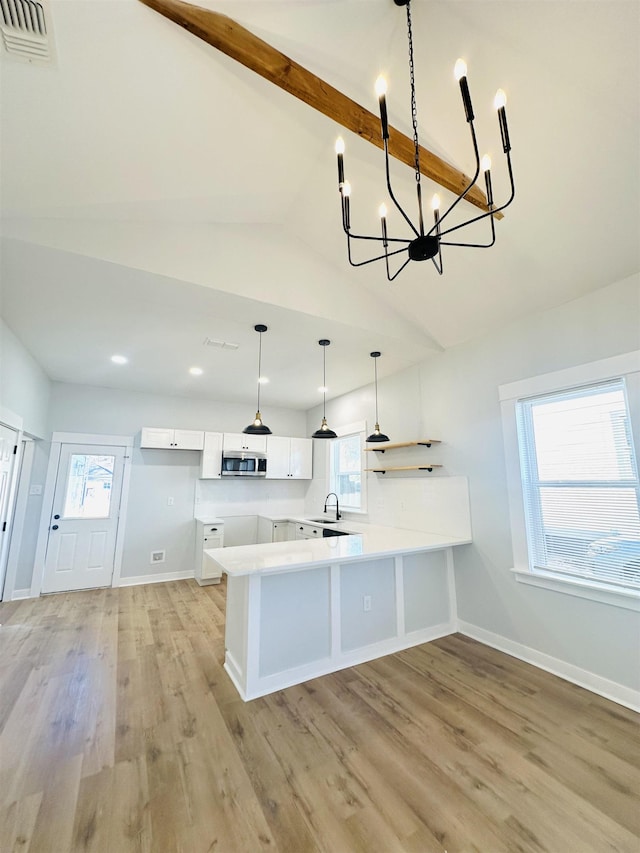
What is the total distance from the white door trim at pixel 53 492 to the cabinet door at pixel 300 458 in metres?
2.53

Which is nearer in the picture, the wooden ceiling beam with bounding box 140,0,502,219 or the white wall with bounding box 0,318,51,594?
the wooden ceiling beam with bounding box 140,0,502,219

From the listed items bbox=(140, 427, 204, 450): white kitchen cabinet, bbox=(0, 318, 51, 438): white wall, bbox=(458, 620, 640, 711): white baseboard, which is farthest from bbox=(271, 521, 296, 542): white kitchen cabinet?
bbox=(0, 318, 51, 438): white wall

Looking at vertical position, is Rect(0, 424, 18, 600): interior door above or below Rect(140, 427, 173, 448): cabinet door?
below

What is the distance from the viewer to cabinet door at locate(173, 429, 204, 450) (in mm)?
5398

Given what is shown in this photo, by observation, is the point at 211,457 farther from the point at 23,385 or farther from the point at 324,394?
the point at 23,385

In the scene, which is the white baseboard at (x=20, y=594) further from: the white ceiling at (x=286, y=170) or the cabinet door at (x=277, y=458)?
the cabinet door at (x=277, y=458)

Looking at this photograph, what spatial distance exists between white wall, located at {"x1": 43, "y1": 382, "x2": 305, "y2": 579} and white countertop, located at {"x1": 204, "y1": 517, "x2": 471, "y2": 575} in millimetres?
2903

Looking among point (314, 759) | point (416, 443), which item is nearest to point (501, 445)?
point (416, 443)

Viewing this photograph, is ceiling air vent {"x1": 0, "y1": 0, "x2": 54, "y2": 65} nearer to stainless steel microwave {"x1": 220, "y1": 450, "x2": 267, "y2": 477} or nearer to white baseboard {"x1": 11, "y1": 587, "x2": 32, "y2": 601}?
stainless steel microwave {"x1": 220, "y1": 450, "x2": 267, "y2": 477}

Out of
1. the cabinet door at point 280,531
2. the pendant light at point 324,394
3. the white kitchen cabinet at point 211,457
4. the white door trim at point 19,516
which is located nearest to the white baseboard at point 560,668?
the pendant light at point 324,394

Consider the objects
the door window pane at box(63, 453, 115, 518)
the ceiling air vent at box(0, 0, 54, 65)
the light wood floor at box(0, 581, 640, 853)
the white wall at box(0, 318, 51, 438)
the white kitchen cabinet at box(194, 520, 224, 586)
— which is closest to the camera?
the ceiling air vent at box(0, 0, 54, 65)

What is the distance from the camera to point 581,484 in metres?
2.66

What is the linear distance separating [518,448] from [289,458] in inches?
153

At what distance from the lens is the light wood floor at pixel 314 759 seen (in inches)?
57.9
